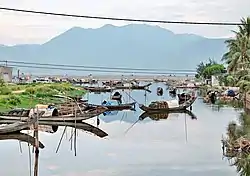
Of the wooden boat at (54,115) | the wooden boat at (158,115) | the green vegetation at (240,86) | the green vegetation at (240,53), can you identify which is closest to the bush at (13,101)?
the wooden boat at (54,115)

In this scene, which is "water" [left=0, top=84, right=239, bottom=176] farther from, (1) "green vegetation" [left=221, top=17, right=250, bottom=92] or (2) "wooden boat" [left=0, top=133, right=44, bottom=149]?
(1) "green vegetation" [left=221, top=17, right=250, bottom=92]

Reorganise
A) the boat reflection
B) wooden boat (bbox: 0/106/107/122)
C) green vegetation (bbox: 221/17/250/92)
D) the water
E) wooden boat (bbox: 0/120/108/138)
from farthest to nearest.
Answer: green vegetation (bbox: 221/17/250/92)
the boat reflection
wooden boat (bbox: 0/120/108/138)
wooden boat (bbox: 0/106/107/122)
the water

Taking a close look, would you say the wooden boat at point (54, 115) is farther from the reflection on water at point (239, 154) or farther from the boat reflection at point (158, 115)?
the reflection on water at point (239, 154)

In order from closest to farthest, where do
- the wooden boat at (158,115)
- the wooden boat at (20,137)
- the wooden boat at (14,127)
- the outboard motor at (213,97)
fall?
the wooden boat at (20,137), the wooden boat at (14,127), the wooden boat at (158,115), the outboard motor at (213,97)

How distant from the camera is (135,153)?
21.0m

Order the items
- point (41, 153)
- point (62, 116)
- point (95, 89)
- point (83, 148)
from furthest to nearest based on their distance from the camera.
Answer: point (95, 89)
point (62, 116)
point (83, 148)
point (41, 153)

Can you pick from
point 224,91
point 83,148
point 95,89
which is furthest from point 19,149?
point 95,89

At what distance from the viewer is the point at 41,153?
21078 mm

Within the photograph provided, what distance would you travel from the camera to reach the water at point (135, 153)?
17656mm

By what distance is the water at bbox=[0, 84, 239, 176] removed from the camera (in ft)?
57.9

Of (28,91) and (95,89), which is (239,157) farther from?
(95,89)

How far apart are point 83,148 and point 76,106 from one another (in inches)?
312

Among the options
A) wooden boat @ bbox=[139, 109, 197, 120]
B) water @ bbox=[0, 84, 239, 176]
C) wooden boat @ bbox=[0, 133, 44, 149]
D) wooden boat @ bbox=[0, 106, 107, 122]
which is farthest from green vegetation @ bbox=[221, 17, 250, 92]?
wooden boat @ bbox=[0, 133, 44, 149]

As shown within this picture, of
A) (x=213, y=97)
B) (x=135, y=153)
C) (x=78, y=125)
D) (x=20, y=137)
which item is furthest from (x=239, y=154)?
(x=213, y=97)
